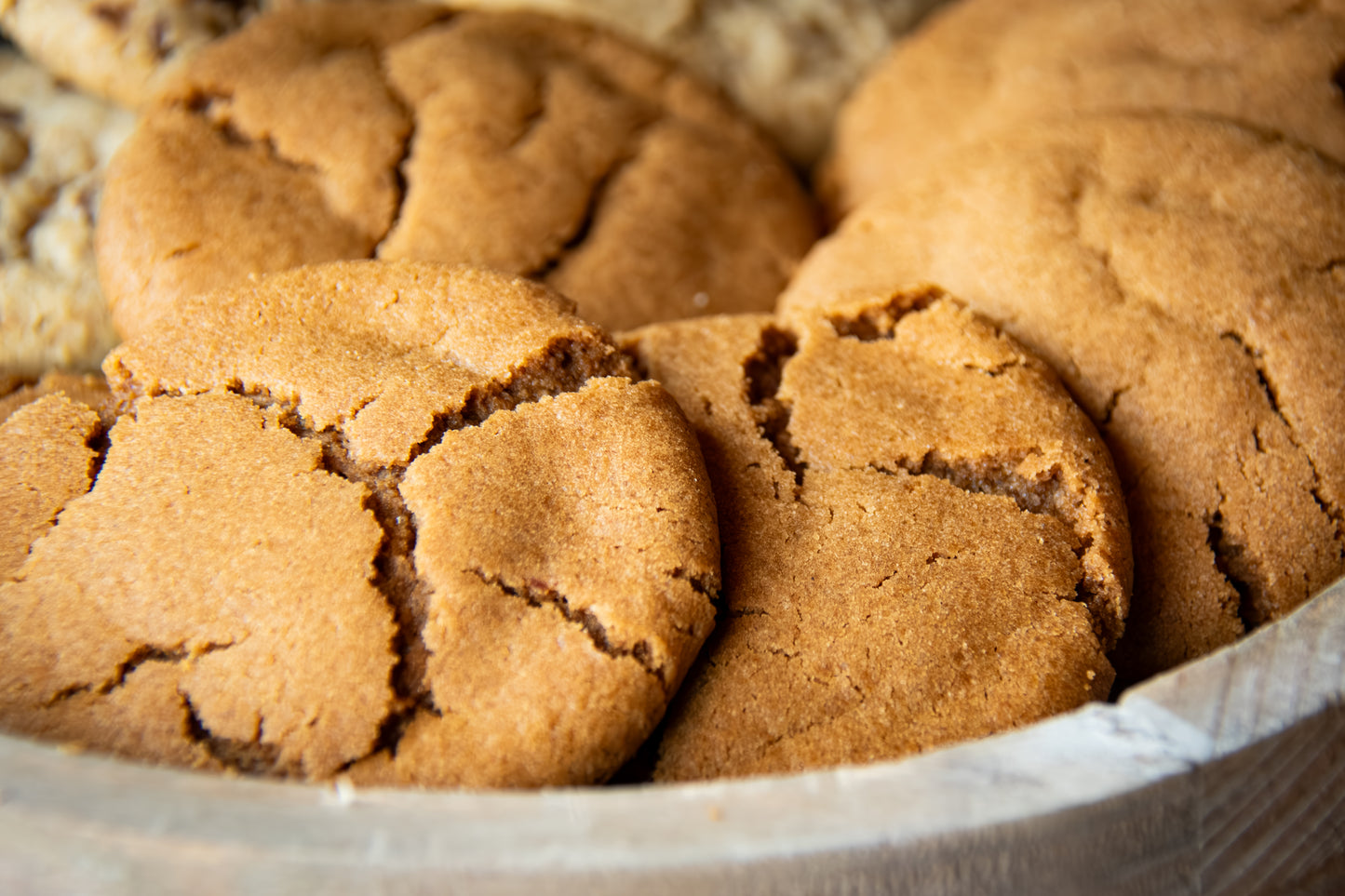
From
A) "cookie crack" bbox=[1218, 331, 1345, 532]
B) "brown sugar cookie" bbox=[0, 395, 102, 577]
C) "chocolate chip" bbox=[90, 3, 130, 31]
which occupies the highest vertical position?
"cookie crack" bbox=[1218, 331, 1345, 532]

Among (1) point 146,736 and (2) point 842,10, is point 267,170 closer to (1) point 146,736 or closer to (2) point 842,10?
(1) point 146,736

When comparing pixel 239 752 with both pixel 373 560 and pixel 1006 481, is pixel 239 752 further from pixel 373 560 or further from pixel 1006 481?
pixel 1006 481

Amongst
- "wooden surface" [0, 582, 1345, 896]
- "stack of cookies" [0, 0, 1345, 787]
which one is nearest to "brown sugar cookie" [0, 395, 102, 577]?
"stack of cookies" [0, 0, 1345, 787]

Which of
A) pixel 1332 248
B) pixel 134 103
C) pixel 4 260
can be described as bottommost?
pixel 4 260

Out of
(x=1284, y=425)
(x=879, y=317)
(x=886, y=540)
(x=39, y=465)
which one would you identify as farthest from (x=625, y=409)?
(x=1284, y=425)

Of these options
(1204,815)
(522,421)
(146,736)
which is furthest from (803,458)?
(146,736)

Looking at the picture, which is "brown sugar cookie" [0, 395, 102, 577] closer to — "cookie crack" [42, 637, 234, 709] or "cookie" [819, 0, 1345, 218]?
"cookie crack" [42, 637, 234, 709]
